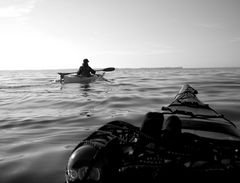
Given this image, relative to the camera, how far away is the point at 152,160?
2.72 metres

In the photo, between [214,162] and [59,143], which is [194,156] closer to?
[214,162]

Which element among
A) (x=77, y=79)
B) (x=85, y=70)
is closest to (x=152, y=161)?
(x=77, y=79)

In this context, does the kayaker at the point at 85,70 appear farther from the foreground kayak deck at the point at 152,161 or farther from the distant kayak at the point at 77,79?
the foreground kayak deck at the point at 152,161

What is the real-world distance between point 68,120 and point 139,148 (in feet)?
24.7

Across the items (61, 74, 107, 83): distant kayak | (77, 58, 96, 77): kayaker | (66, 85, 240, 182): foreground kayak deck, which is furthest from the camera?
(77, 58, 96, 77): kayaker

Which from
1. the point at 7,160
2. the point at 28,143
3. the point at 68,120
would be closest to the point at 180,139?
the point at 7,160

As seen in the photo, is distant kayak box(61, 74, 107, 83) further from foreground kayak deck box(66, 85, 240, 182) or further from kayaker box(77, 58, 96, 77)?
foreground kayak deck box(66, 85, 240, 182)

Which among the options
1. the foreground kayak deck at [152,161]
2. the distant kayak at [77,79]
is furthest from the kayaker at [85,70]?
the foreground kayak deck at [152,161]

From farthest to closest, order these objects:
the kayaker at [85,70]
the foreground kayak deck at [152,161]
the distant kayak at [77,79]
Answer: the kayaker at [85,70]
the distant kayak at [77,79]
the foreground kayak deck at [152,161]

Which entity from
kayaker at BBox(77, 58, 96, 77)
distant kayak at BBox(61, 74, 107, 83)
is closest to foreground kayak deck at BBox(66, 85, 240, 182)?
distant kayak at BBox(61, 74, 107, 83)

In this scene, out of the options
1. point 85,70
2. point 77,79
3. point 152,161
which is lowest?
point 77,79

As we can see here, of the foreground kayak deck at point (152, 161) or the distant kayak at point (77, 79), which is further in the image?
the distant kayak at point (77, 79)

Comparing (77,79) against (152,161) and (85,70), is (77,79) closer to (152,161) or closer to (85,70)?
(85,70)

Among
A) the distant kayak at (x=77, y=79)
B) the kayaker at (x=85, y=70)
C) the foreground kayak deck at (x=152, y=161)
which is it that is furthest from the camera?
the kayaker at (x=85, y=70)
